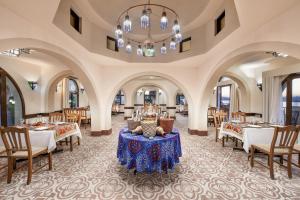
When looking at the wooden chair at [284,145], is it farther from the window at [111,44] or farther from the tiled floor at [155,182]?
the window at [111,44]

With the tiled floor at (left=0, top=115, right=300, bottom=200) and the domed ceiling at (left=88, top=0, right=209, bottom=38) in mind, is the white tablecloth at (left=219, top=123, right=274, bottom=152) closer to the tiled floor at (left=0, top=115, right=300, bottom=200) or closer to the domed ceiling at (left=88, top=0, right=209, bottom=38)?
the tiled floor at (left=0, top=115, right=300, bottom=200)

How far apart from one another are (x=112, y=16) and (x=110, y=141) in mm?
4055

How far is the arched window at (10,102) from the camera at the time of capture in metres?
5.64

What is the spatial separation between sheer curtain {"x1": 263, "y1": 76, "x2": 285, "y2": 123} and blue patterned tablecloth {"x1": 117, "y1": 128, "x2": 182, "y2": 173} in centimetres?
519

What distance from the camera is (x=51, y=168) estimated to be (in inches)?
134

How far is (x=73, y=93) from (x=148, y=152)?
9.73m

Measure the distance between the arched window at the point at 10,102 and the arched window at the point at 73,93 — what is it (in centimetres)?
420

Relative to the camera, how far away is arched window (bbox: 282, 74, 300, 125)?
5.66m

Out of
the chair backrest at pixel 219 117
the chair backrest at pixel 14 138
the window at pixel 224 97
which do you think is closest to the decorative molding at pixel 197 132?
the chair backrest at pixel 219 117

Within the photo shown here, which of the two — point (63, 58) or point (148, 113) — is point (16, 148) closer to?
point (63, 58)

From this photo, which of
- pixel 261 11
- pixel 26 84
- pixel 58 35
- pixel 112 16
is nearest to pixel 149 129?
pixel 261 11

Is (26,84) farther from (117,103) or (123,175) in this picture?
(117,103)


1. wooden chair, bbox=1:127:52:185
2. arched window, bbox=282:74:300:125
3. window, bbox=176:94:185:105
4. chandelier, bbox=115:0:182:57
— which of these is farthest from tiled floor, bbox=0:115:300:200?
window, bbox=176:94:185:105

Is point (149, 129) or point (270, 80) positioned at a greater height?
point (270, 80)
